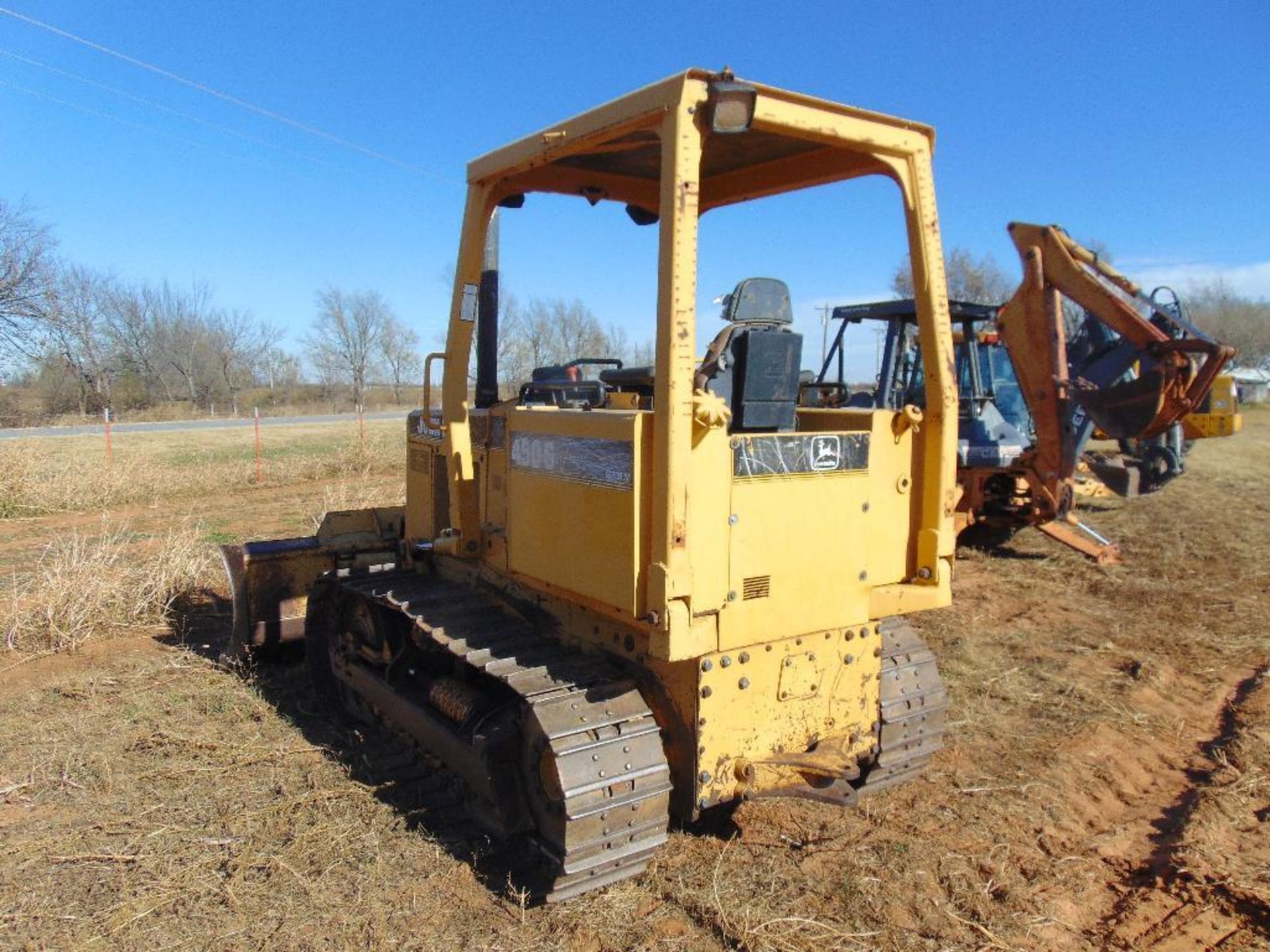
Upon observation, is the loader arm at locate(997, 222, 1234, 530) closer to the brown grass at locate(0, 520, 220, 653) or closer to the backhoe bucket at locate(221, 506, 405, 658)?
the backhoe bucket at locate(221, 506, 405, 658)

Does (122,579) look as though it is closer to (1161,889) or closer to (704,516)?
(704,516)

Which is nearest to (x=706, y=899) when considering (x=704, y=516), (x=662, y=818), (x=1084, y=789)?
(x=662, y=818)

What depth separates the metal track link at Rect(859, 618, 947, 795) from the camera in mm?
4184

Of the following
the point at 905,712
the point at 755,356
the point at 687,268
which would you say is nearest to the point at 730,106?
the point at 687,268

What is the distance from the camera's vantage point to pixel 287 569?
242 inches

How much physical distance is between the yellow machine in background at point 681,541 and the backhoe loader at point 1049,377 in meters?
5.54

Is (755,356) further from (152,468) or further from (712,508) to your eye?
(152,468)

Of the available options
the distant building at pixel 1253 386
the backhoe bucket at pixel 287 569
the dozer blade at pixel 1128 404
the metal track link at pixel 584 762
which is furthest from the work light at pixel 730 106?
the distant building at pixel 1253 386

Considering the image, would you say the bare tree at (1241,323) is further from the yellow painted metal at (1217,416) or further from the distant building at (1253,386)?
the yellow painted metal at (1217,416)

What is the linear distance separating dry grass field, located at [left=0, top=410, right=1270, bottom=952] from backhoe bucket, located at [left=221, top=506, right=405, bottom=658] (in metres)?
0.32

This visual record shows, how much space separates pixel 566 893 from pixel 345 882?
898 millimetres

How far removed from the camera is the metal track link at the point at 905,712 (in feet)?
13.7

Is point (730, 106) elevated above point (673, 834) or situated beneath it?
elevated above

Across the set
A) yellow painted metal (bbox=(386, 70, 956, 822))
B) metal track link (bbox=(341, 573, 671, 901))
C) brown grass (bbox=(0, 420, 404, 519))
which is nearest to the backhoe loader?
yellow painted metal (bbox=(386, 70, 956, 822))
